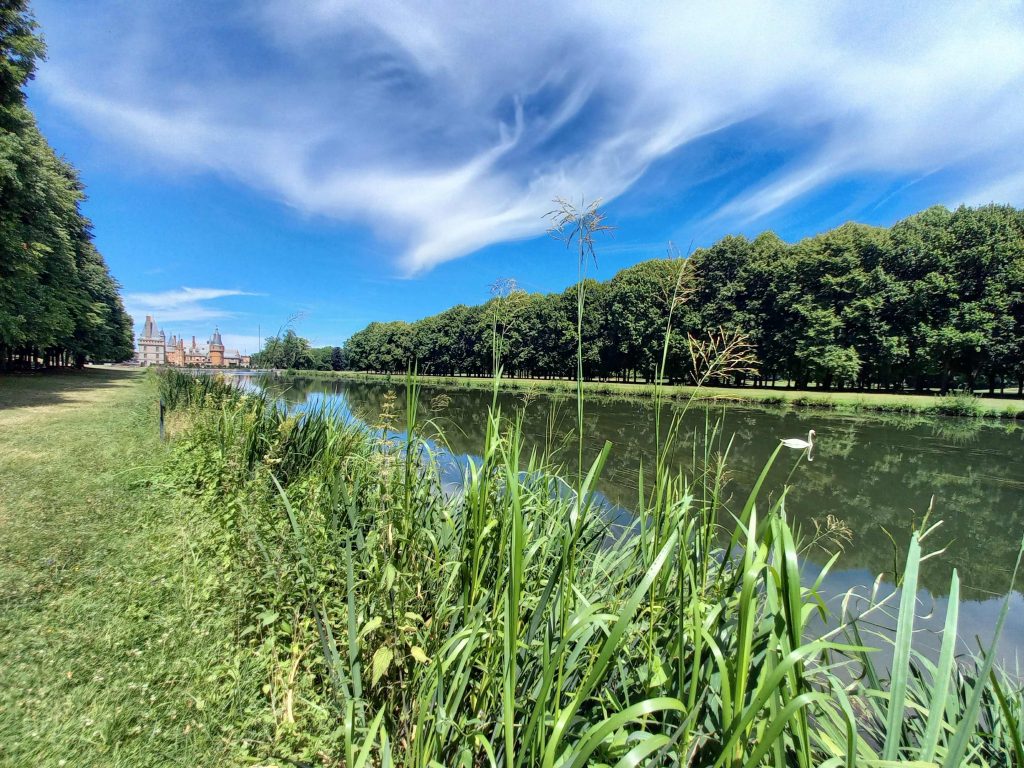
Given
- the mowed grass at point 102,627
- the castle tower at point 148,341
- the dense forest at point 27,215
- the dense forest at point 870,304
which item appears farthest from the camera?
the castle tower at point 148,341

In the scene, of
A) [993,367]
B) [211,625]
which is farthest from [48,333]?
[993,367]

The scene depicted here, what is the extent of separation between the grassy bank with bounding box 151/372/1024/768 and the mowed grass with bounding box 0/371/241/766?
0.98ft

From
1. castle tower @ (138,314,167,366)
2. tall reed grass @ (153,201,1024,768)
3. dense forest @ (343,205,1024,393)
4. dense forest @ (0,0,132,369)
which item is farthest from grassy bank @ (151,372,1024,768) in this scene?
castle tower @ (138,314,167,366)

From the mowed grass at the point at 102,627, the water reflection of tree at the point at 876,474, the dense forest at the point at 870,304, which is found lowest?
the water reflection of tree at the point at 876,474

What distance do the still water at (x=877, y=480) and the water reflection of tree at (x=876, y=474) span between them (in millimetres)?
30

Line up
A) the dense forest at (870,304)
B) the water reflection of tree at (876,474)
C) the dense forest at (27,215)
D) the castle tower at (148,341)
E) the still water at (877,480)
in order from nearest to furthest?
the still water at (877,480) → the water reflection of tree at (876,474) → the dense forest at (27,215) → the dense forest at (870,304) → the castle tower at (148,341)

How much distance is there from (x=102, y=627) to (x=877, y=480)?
1328cm

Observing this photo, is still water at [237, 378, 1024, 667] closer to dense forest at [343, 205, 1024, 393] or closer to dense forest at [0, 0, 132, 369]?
dense forest at [343, 205, 1024, 393]

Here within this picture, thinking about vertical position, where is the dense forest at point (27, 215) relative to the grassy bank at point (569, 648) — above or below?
above

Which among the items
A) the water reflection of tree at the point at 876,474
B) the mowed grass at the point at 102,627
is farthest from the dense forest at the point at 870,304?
the mowed grass at the point at 102,627

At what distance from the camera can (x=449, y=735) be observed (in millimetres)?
1663

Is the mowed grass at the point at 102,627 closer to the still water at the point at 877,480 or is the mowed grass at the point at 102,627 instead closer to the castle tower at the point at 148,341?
the still water at the point at 877,480

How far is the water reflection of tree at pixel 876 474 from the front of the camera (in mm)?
6000

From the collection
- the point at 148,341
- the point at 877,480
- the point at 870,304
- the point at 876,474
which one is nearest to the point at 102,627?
the point at 877,480
